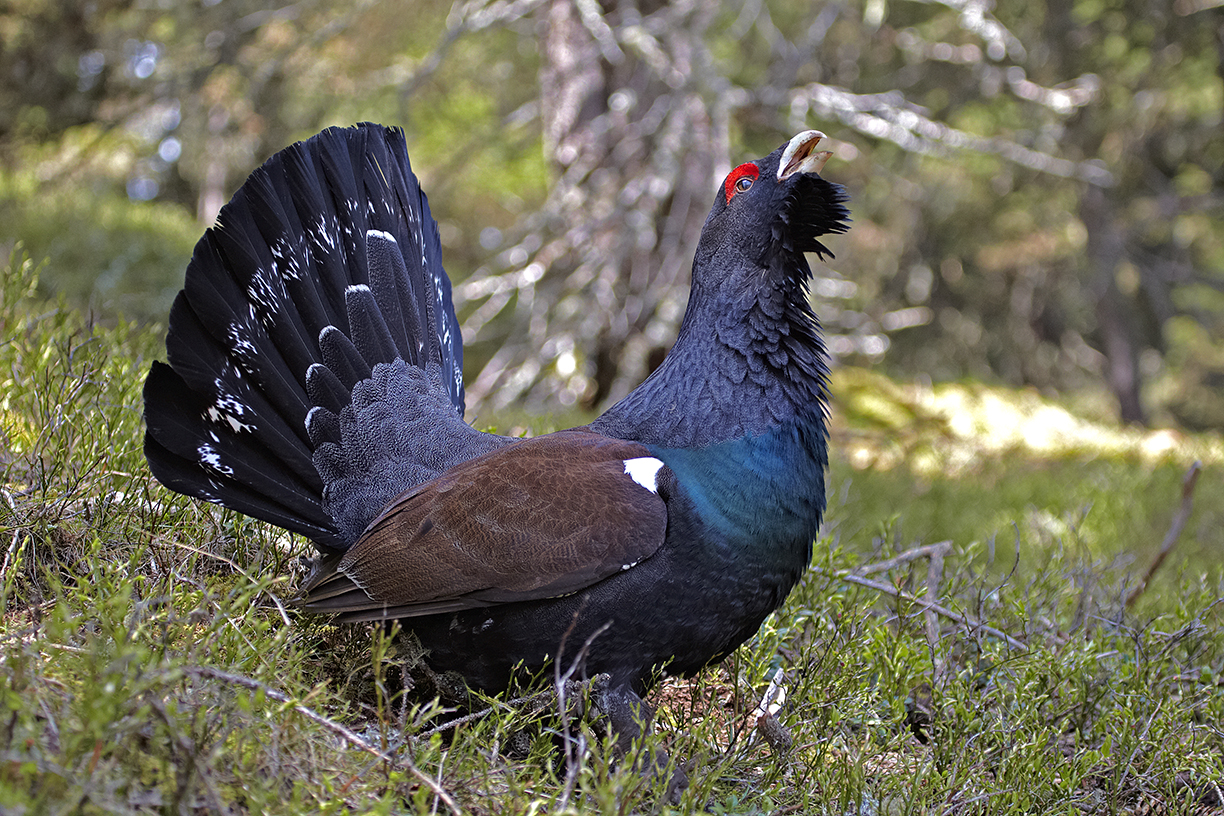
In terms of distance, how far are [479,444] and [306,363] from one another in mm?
584

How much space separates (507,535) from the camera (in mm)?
2494

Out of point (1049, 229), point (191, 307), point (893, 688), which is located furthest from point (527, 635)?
point (1049, 229)

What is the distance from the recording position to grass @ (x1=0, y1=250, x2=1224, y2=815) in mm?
1726

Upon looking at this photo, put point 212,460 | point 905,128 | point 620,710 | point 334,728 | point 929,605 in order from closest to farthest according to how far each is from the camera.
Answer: point 334,728, point 620,710, point 212,460, point 929,605, point 905,128

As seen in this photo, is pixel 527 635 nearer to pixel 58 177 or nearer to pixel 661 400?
pixel 661 400

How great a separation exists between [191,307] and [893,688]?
2.35m

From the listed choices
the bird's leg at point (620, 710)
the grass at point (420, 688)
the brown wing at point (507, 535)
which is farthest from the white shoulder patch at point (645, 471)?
the grass at point (420, 688)

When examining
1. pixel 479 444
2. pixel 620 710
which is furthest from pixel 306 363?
pixel 620 710

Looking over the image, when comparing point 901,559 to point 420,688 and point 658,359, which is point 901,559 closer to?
point 420,688

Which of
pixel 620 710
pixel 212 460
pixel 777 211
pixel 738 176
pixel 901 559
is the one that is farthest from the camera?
pixel 901 559

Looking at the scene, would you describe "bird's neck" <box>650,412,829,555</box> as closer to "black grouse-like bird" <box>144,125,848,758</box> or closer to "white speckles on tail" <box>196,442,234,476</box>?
"black grouse-like bird" <box>144,125,848,758</box>

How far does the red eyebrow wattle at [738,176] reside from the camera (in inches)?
116

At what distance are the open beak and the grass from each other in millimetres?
1345

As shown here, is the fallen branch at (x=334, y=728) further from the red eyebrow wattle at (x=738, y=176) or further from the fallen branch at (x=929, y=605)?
the red eyebrow wattle at (x=738, y=176)
